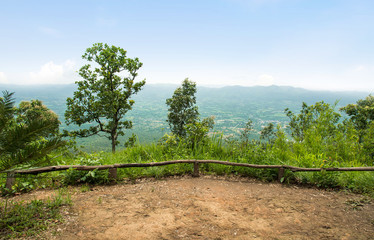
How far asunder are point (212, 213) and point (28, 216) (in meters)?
2.70

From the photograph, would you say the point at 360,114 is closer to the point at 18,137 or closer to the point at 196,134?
the point at 196,134

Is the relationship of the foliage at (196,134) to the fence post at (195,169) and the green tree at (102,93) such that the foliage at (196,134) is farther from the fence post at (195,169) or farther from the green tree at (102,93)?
the green tree at (102,93)

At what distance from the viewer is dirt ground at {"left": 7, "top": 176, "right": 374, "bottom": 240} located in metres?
2.69

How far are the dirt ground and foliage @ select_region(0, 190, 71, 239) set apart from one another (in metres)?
0.18

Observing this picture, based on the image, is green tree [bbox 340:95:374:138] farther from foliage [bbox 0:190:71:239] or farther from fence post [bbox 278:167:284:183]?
foliage [bbox 0:190:71:239]

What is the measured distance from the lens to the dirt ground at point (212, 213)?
269 centimetres

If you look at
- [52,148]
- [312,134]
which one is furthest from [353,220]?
[52,148]

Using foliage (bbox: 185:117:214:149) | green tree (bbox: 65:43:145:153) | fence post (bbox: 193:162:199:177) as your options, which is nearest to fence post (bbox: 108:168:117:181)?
fence post (bbox: 193:162:199:177)

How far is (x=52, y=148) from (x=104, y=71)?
640 inches

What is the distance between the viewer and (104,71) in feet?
55.6

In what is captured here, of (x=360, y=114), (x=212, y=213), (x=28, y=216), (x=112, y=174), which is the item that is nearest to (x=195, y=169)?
(x=212, y=213)

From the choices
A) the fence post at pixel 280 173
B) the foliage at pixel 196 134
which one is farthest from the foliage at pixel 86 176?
the fence post at pixel 280 173

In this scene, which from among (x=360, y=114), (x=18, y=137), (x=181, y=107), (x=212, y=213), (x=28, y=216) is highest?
(x=18, y=137)

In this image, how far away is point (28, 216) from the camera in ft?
9.23
